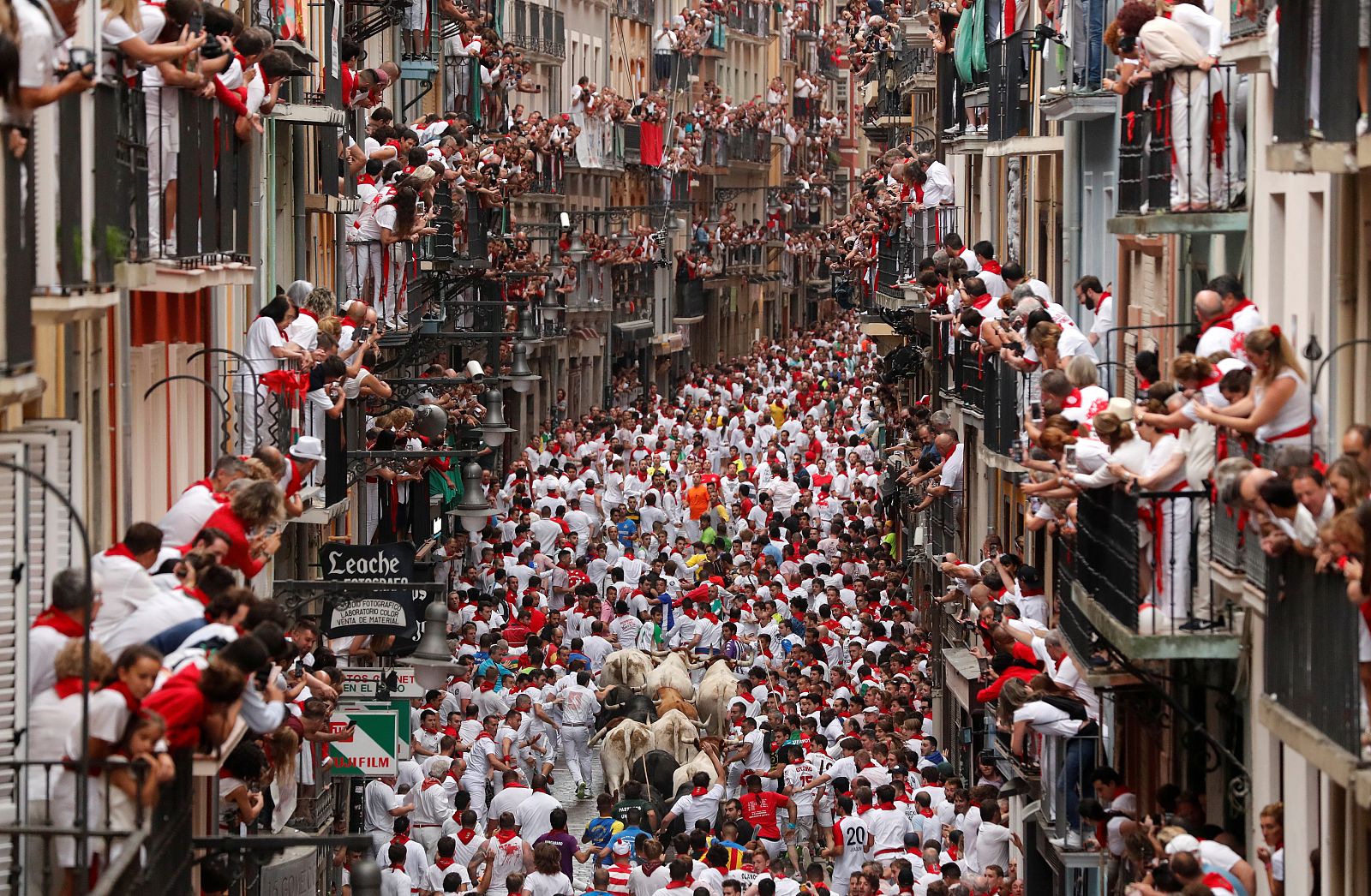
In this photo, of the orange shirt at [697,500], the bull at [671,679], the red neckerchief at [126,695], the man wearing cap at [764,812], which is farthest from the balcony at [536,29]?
the red neckerchief at [126,695]

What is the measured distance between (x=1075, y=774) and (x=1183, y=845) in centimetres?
465

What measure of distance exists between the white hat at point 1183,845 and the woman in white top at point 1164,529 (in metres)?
1.63

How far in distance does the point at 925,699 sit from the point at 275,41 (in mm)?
10079

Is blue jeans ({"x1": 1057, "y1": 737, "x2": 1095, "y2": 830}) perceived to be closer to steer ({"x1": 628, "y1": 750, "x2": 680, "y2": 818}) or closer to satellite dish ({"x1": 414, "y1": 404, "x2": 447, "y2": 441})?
steer ({"x1": 628, "y1": 750, "x2": 680, "y2": 818})

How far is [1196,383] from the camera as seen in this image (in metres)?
15.4

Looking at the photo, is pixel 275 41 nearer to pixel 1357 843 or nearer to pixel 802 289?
pixel 1357 843

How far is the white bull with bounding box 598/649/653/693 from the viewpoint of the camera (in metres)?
30.1

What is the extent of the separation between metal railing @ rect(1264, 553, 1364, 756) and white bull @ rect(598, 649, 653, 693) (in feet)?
53.0

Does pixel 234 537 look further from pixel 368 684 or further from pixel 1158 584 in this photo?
pixel 368 684

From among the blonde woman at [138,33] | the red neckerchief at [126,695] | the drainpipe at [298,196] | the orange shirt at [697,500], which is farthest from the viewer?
the orange shirt at [697,500]

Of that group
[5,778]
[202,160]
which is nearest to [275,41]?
[202,160]

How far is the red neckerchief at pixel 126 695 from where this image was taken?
1291 centimetres

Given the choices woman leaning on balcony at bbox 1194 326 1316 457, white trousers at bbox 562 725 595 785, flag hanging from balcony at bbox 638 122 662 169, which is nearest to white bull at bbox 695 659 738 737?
white trousers at bbox 562 725 595 785

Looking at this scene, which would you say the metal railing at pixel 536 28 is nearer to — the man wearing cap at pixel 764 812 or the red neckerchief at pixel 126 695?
the man wearing cap at pixel 764 812
